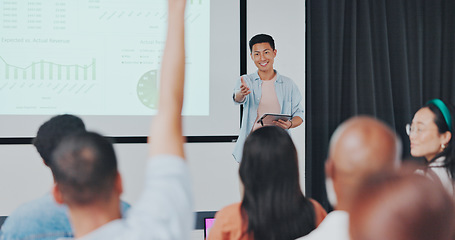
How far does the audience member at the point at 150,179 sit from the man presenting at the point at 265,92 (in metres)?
3.09

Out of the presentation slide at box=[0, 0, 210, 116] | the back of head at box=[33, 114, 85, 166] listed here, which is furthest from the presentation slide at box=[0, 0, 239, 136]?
the back of head at box=[33, 114, 85, 166]

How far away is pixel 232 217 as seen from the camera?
4.79 feet

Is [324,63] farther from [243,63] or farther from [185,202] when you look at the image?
[185,202]

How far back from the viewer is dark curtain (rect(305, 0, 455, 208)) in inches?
172

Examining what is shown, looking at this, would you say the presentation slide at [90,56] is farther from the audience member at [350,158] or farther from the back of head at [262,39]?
the audience member at [350,158]

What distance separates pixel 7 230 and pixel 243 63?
300cm

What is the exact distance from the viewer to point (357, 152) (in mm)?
834

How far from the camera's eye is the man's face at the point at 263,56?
3.90 meters

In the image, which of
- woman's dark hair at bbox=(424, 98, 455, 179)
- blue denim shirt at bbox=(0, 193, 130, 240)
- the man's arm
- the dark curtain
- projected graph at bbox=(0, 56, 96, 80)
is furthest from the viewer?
the dark curtain

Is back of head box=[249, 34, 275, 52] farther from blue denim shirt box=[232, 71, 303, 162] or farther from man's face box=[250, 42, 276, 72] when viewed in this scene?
blue denim shirt box=[232, 71, 303, 162]

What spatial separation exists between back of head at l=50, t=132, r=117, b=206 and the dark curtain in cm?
373

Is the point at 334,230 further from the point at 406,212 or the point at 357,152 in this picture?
the point at 406,212

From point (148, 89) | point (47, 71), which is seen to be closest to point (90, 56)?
point (47, 71)

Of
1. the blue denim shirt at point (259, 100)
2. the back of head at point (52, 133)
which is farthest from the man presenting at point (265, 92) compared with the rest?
the back of head at point (52, 133)
